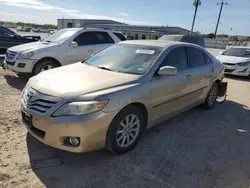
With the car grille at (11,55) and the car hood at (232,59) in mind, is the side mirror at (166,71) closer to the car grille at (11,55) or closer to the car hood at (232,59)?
the car grille at (11,55)

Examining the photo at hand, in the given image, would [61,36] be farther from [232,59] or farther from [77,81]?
[232,59]

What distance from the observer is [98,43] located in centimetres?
805

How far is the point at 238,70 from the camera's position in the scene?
9.98 meters

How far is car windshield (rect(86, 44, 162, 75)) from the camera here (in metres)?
3.72

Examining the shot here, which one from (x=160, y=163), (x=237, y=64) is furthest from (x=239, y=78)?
(x=160, y=163)

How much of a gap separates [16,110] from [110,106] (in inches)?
103

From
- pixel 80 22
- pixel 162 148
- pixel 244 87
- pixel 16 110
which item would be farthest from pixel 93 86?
pixel 80 22

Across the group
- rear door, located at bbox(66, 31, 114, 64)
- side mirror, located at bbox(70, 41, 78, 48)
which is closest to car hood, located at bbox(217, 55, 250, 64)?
rear door, located at bbox(66, 31, 114, 64)

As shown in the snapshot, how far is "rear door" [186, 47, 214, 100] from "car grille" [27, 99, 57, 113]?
2.82 metres

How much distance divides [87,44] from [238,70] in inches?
259

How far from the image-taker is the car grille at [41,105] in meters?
2.83

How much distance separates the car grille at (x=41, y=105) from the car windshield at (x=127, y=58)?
1290 millimetres

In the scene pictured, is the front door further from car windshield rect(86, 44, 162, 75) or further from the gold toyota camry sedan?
car windshield rect(86, 44, 162, 75)

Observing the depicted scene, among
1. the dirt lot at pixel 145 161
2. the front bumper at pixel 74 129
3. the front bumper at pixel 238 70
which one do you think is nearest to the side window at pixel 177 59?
the dirt lot at pixel 145 161
